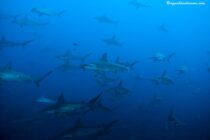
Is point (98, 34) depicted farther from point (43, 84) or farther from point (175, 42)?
point (43, 84)

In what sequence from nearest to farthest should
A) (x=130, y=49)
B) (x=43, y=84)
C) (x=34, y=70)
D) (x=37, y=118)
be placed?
(x=37, y=118) → (x=43, y=84) → (x=34, y=70) → (x=130, y=49)

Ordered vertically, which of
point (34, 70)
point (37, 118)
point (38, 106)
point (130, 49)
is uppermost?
point (37, 118)

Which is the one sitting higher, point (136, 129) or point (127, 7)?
point (136, 129)

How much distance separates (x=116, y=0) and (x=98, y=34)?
48196 millimetres

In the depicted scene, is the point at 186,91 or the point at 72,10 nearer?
the point at 186,91

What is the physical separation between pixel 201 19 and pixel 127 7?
81.7ft

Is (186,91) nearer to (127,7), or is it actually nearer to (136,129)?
(136,129)

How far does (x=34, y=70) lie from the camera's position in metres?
25.4

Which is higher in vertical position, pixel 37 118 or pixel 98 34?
pixel 37 118

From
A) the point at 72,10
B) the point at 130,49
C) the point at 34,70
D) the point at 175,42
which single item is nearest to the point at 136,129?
the point at 34,70

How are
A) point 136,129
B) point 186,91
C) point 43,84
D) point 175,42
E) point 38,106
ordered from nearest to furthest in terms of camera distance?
1. point 136,129
2. point 38,106
3. point 43,84
4. point 186,91
5. point 175,42

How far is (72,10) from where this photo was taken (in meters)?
65.4

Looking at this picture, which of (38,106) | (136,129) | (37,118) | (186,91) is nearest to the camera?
(37,118)

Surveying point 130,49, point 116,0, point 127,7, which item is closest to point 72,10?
point 127,7
